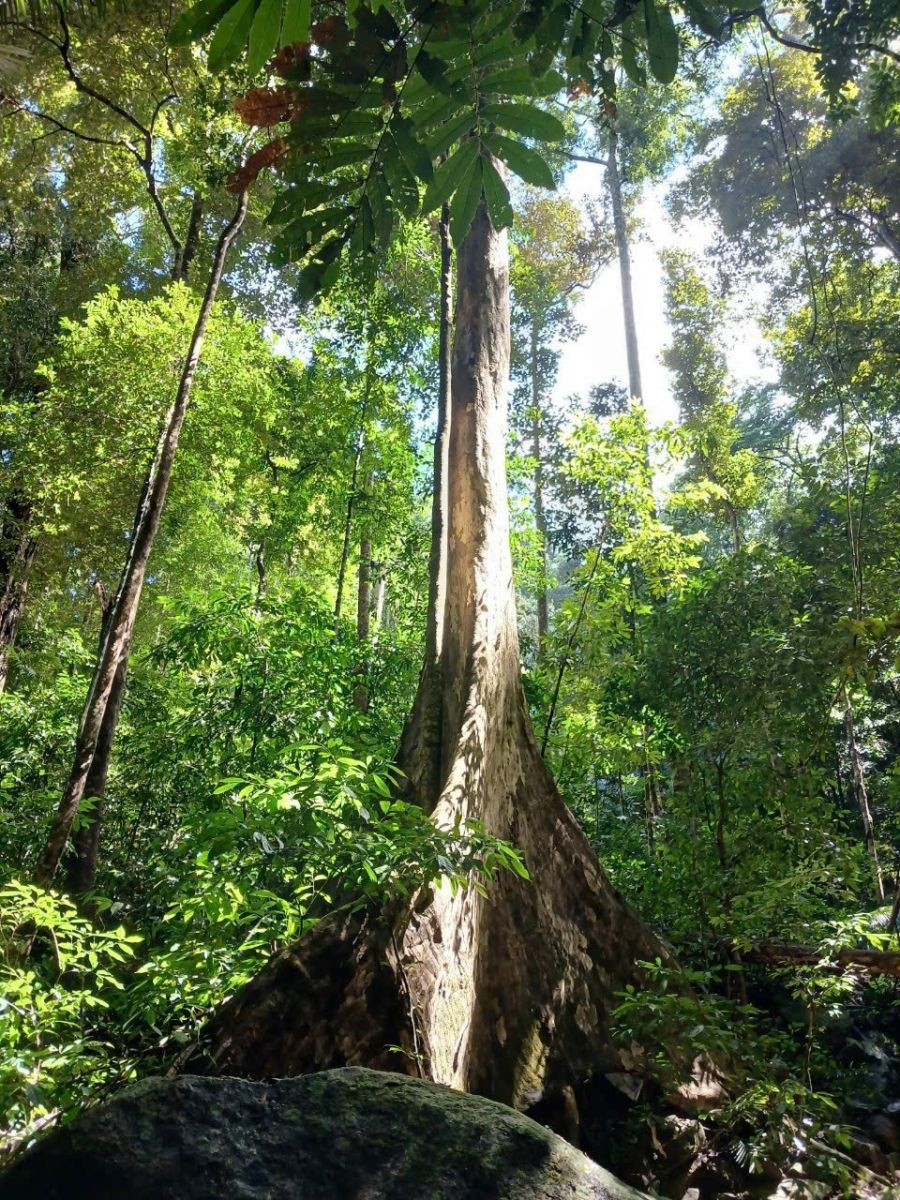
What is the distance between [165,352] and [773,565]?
6.85m

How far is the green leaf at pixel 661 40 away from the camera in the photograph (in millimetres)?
1587

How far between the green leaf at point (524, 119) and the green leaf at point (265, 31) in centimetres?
55

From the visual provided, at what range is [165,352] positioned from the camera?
8.30m

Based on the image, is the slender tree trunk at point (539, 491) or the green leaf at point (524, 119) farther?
the slender tree trunk at point (539, 491)

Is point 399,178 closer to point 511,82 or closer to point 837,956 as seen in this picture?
point 511,82

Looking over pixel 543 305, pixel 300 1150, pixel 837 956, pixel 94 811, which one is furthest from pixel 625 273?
pixel 300 1150

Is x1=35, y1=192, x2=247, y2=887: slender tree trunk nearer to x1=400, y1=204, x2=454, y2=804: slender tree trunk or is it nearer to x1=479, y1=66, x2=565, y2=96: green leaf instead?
x1=400, y1=204, x2=454, y2=804: slender tree trunk

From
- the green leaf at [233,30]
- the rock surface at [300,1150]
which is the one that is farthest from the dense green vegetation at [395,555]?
the rock surface at [300,1150]

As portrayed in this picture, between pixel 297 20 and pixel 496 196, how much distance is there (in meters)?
0.66

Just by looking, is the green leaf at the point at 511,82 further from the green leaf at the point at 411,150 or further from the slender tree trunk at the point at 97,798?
the slender tree trunk at the point at 97,798

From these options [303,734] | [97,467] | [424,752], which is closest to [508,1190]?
[424,752]

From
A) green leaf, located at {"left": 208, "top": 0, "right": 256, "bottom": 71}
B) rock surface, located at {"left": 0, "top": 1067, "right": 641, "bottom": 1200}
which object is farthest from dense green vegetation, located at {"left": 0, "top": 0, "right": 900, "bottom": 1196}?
rock surface, located at {"left": 0, "top": 1067, "right": 641, "bottom": 1200}

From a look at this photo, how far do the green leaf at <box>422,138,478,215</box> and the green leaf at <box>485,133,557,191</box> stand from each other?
2.1 inches

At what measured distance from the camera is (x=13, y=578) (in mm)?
10164
